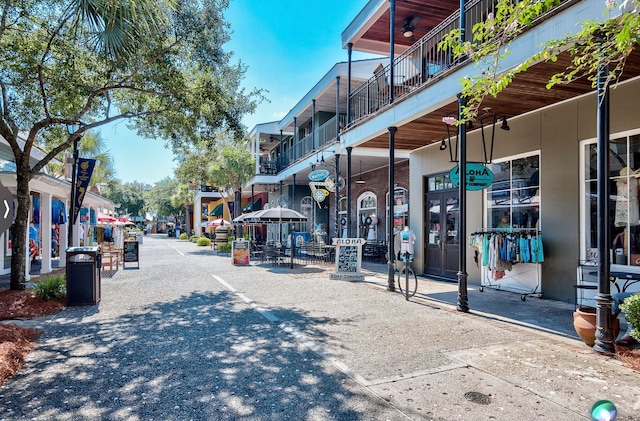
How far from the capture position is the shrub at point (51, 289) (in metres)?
7.98

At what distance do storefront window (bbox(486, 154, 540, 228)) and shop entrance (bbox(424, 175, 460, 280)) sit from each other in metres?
1.30

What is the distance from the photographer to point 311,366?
181 inches

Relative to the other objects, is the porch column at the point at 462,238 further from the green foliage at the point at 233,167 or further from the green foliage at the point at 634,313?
the green foliage at the point at 233,167

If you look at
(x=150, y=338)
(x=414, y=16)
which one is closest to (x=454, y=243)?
(x=414, y=16)

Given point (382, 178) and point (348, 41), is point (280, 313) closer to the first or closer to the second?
point (348, 41)

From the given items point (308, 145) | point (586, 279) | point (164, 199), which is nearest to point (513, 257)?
point (586, 279)

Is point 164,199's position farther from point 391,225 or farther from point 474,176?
point 474,176

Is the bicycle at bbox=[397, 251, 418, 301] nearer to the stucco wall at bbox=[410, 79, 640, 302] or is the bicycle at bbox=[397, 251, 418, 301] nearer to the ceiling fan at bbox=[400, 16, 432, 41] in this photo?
the stucco wall at bbox=[410, 79, 640, 302]

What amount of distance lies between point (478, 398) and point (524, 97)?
5975mm

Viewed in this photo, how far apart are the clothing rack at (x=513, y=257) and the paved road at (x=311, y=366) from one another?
806mm

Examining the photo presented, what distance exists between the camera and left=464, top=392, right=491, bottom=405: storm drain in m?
3.66

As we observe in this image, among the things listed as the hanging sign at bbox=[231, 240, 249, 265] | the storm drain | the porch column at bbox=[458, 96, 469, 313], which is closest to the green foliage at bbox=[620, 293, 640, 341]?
the storm drain

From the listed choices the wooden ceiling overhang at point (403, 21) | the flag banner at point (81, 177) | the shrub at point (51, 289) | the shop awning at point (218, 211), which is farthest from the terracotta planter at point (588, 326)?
the shop awning at point (218, 211)

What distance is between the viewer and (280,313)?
7.27m
